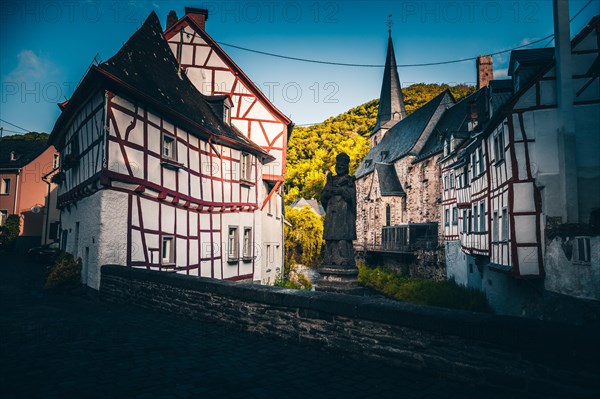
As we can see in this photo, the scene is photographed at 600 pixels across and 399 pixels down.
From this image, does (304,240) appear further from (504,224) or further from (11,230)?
(11,230)

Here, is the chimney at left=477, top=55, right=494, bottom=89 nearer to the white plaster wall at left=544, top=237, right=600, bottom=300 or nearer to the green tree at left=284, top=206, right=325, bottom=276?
the green tree at left=284, top=206, right=325, bottom=276

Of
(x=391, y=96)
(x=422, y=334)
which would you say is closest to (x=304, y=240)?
(x=422, y=334)

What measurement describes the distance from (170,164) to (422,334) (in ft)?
32.9

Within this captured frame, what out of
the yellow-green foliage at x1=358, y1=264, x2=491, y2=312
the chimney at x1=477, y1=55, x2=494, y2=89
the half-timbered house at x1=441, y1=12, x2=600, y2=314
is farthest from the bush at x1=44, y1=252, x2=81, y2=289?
→ the chimney at x1=477, y1=55, x2=494, y2=89

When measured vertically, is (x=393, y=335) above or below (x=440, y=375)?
above

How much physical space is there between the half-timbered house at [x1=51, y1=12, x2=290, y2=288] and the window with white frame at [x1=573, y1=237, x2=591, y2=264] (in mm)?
11536

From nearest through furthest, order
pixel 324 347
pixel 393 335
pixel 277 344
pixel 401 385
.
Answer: pixel 401 385 → pixel 393 335 → pixel 324 347 → pixel 277 344

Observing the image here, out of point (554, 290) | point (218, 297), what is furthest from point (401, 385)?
point (554, 290)

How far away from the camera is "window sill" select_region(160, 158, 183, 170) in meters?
12.0

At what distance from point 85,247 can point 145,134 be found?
3685 mm

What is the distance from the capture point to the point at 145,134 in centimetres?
1141

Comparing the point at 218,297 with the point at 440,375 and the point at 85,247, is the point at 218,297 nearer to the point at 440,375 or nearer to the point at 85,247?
the point at 440,375

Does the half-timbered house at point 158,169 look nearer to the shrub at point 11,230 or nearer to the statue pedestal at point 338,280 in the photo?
the statue pedestal at point 338,280

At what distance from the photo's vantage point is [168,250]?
12.4m
